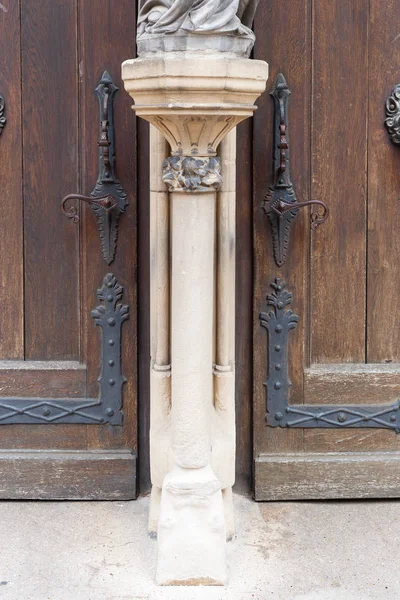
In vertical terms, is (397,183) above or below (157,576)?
above

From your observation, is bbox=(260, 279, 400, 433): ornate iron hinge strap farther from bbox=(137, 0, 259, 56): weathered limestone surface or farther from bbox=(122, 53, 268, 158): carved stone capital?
bbox=(137, 0, 259, 56): weathered limestone surface

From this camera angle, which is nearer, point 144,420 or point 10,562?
point 10,562

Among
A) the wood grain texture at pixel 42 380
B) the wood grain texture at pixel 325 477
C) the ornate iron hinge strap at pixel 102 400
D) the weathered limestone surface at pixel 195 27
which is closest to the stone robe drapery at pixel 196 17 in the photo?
the weathered limestone surface at pixel 195 27

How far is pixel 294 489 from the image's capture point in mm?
2713

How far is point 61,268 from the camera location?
2.68 metres

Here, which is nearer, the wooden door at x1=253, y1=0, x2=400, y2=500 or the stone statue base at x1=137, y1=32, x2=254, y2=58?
the stone statue base at x1=137, y1=32, x2=254, y2=58

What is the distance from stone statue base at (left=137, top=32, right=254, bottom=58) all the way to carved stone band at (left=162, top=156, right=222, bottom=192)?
243 millimetres

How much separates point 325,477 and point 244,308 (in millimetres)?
517

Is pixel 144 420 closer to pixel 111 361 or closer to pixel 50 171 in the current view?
pixel 111 361

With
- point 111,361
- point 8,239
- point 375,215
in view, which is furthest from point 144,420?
point 375,215

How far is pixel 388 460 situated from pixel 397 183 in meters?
0.76

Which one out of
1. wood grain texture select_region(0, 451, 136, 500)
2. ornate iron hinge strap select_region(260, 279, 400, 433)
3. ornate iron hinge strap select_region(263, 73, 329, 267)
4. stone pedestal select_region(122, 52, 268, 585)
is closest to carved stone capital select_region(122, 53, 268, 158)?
stone pedestal select_region(122, 52, 268, 585)

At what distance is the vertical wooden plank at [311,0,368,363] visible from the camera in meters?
2.60

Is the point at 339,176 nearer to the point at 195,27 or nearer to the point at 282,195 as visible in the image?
the point at 282,195
